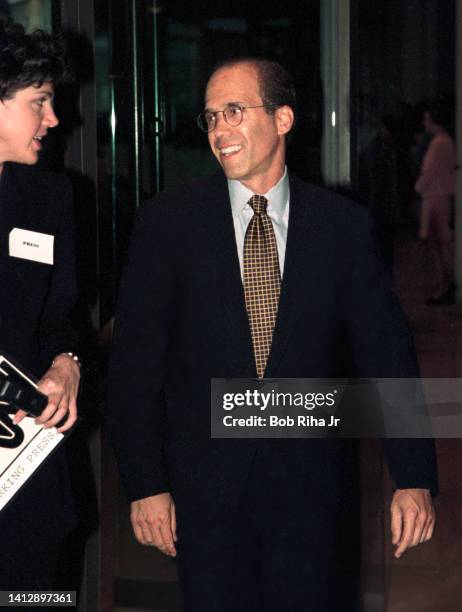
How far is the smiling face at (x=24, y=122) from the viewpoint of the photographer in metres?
2.31

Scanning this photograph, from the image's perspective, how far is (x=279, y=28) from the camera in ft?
12.1

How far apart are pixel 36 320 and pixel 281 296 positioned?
19.6 inches

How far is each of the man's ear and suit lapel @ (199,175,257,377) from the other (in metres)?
0.19

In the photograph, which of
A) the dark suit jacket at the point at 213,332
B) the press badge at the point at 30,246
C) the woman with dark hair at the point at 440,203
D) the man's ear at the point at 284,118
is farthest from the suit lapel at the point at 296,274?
the woman with dark hair at the point at 440,203

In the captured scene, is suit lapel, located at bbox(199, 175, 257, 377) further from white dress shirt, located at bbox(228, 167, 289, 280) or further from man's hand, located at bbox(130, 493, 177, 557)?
man's hand, located at bbox(130, 493, 177, 557)

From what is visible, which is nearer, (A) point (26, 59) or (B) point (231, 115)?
(A) point (26, 59)

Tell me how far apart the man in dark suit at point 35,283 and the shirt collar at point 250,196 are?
0.35m

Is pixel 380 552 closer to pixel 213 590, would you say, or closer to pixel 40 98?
pixel 213 590

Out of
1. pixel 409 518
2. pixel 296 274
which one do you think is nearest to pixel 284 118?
pixel 296 274

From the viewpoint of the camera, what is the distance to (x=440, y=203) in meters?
11.8

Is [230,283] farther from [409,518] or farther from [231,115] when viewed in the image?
[409,518]

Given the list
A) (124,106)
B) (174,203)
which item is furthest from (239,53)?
(174,203)

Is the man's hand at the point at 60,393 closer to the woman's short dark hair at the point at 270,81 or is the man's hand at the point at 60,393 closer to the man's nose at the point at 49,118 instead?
the man's nose at the point at 49,118

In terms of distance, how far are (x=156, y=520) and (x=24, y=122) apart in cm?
85
